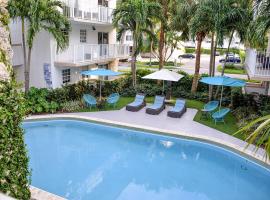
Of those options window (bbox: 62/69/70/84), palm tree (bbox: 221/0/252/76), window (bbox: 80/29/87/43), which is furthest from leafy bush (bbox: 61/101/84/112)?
palm tree (bbox: 221/0/252/76)

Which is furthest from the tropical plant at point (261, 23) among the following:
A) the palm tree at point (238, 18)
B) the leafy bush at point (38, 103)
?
the leafy bush at point (38, 103)

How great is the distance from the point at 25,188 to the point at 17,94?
2.38m

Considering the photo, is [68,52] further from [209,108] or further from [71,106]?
[209,108]

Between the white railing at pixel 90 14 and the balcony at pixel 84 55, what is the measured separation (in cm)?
224

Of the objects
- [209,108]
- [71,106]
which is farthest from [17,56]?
[209,108]

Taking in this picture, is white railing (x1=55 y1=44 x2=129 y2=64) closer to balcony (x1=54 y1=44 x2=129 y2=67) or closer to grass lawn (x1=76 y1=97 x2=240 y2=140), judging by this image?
balcony (x1=54 y1=44 x2=129 y2=67)

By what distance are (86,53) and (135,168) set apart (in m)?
12.3

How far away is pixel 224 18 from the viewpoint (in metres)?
17.0

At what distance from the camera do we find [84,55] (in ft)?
69.0

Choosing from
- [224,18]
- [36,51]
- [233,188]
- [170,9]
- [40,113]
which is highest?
[170,9]

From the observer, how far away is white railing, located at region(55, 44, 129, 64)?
20.1m

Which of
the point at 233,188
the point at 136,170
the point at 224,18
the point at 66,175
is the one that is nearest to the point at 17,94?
the point at 66,175

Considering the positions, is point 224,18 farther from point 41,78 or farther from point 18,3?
point 41,78

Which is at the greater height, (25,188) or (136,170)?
(25,188)
